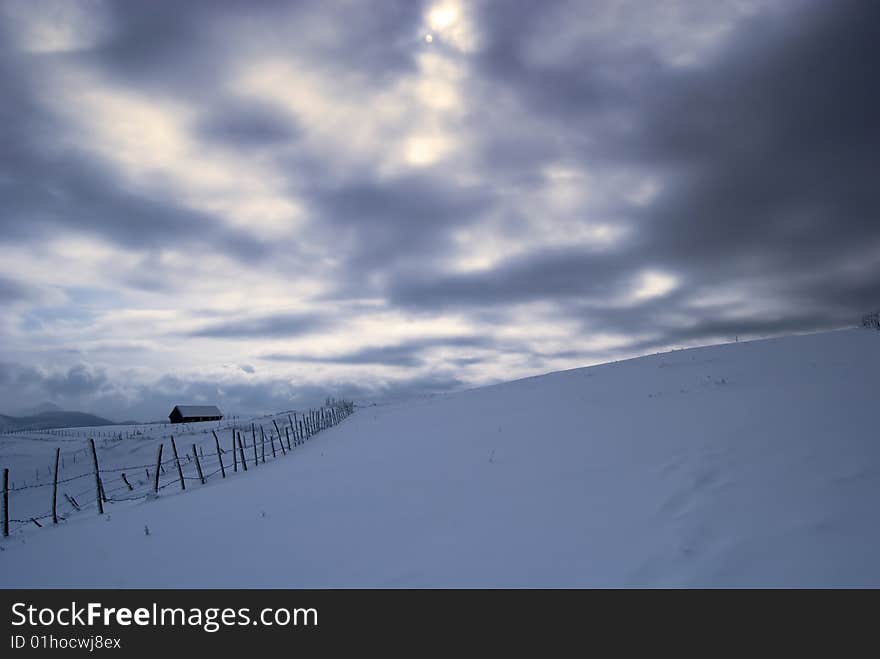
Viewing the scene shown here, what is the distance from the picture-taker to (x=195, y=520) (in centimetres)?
895

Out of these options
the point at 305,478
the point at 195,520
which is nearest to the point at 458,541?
the point at 195,520

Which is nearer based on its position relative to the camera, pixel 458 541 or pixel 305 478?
pixel 458 541

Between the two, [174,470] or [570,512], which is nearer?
[570,512]

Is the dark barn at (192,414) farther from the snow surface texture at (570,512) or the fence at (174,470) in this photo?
the snow surface texture at (570,512)

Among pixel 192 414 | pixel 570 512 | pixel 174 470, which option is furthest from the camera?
pixel 192 414

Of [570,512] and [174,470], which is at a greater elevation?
[570,512]

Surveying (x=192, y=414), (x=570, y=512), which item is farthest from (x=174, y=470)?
(x=192, y=414)

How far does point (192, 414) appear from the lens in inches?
2987

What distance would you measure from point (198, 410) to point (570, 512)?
3307 inches

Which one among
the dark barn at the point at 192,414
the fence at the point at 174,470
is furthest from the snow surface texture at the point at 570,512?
the dark barn at the point at 192,414

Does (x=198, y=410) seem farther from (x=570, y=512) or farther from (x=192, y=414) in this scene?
(x=570, y=512)

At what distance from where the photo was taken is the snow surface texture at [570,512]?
4.59m
